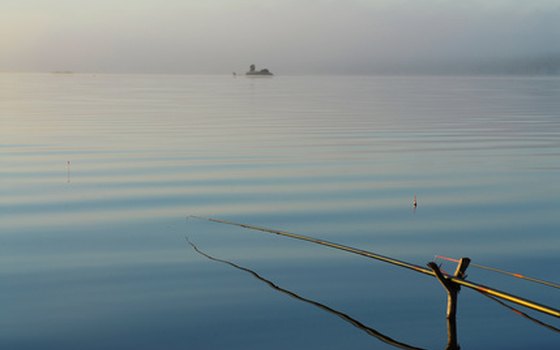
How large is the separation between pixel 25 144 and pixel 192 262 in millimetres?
22647

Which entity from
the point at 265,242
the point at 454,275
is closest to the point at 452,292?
the point at 454,275

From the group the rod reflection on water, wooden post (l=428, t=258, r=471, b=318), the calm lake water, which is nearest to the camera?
wooden post (l=428, t=258, r=471, b=318)

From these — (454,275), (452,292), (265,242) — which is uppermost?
(454,275)

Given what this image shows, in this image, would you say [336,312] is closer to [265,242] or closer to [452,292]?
[452,292]

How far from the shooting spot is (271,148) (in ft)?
103

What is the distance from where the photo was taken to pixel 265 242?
14297 millimetres

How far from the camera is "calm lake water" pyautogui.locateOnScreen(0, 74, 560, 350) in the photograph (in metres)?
9.59

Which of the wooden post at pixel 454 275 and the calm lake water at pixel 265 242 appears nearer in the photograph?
the wooden post at pixel 454 275

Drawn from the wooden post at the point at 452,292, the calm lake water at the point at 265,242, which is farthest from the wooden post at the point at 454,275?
the calm lake water at the point at 265,242

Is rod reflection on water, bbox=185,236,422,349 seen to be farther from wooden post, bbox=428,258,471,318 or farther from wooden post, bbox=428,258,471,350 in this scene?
wooden post, bbox=428,258,471,318

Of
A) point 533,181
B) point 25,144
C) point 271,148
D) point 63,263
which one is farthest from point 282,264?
point 25,144

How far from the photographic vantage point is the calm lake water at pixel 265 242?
9.59 m

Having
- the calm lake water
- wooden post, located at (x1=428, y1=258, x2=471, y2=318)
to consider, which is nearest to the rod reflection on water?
the calm lake water

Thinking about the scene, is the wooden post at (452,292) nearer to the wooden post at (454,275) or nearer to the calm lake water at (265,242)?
the wooden post at (454,275)
